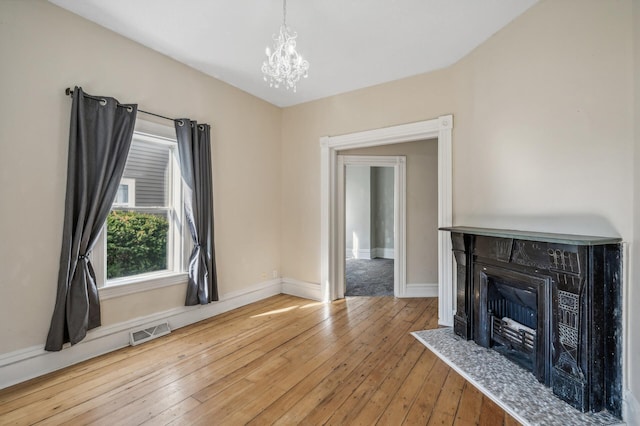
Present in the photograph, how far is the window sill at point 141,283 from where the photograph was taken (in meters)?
2.60

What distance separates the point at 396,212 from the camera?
14.4ft

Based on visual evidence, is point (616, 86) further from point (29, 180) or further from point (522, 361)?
point (29, 180)

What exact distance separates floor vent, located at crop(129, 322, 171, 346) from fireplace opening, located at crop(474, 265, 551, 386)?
3.14 meters

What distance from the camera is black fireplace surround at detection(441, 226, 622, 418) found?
5.84ft

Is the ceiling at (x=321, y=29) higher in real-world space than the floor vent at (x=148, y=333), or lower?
higher

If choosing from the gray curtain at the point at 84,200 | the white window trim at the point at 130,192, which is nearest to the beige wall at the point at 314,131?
the white window trim at the point at 130,192

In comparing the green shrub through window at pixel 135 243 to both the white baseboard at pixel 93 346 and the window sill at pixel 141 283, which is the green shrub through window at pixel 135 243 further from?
the white baseboard at pixel 93 346

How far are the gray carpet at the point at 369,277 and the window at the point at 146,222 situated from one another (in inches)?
104

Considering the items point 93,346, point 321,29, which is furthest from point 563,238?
point 93,346

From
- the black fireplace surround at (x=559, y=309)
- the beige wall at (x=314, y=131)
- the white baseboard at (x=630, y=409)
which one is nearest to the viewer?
the white baseboard at (x=630, y=409)

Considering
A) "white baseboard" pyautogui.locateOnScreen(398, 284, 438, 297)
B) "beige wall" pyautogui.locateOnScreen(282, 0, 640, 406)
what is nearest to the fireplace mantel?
"beige wall" pyautogui.locateOnScreen(282, 0, 640, 406)

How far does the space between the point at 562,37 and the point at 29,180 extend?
13.6 ft

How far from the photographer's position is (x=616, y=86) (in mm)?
1823

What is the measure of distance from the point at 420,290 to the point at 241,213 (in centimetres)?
289
